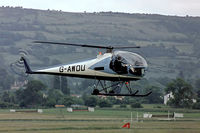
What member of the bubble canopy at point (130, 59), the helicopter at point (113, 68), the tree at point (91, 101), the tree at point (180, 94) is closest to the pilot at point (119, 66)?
the helicopter at point (113, 68)

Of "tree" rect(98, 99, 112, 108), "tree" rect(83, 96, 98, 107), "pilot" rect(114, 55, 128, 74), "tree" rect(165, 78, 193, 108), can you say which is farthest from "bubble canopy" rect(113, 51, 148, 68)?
"tree" rect(83, 96, 98, 107)

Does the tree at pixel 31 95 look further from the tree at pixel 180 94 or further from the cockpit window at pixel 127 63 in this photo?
the cockpit window at pixel 127 63

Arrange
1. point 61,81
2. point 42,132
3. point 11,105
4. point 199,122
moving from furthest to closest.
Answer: point 61,81
point 11,105
point 199,122
point 42,132

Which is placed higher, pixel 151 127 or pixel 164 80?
pixel 164 80

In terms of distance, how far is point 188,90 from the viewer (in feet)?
335

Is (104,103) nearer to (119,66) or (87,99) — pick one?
(87,99)

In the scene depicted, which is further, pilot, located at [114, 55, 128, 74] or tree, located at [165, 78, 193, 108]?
tree, located at [165, 78, 193, 108]

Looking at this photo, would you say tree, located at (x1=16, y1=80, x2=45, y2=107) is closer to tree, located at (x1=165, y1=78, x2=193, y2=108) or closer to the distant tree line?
the distant tree line

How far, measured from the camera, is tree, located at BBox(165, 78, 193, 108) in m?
97.2

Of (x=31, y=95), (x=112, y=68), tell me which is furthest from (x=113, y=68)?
(x=31, y=95)

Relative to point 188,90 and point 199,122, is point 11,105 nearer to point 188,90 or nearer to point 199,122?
point 188,90

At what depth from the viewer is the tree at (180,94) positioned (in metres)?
97.2

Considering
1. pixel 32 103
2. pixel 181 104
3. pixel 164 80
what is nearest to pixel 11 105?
pixel 32 103

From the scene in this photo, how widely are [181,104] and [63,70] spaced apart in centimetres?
5959
